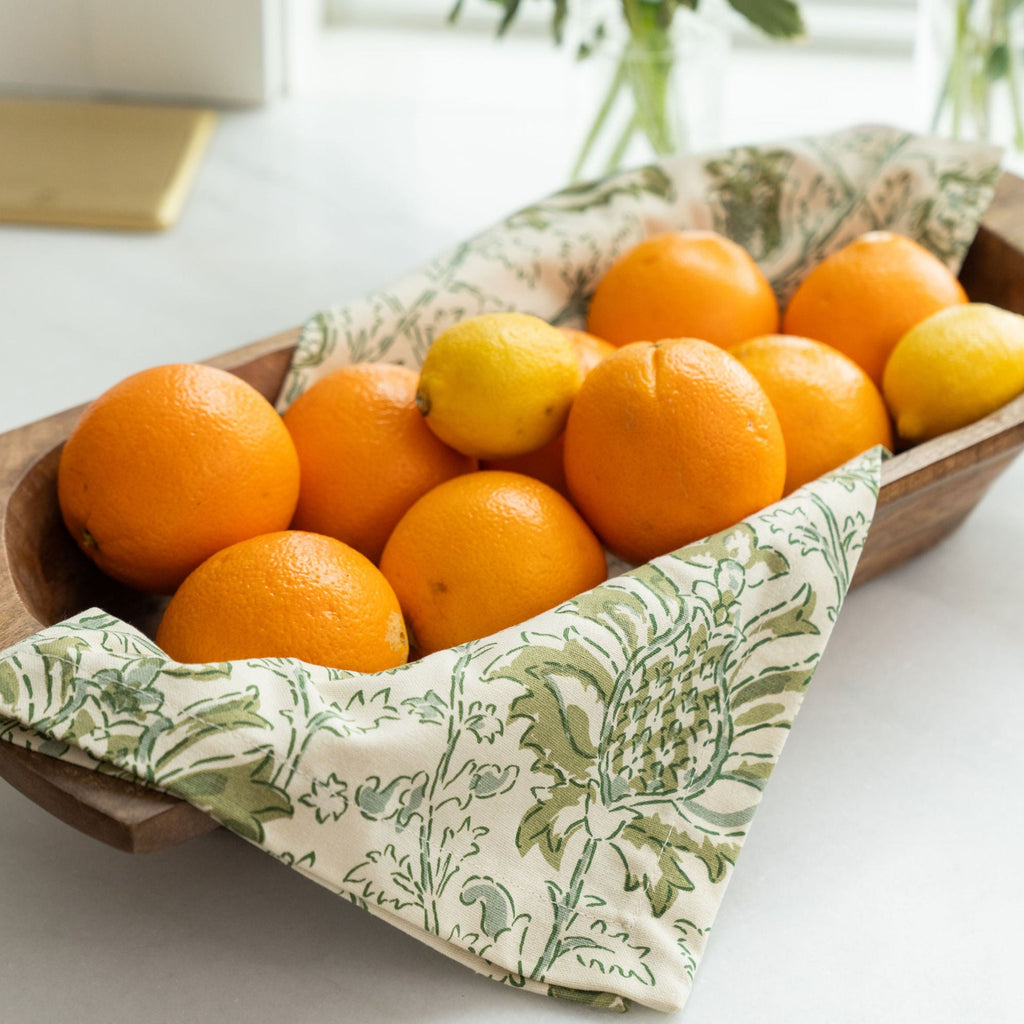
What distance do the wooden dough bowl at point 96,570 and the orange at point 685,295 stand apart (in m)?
0.14

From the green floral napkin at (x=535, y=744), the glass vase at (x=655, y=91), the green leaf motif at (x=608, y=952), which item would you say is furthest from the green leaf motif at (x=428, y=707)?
the glass vase at (x=655, y=91)

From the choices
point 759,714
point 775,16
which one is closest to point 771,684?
point 759,714

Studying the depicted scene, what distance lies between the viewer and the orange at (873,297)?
0.65 metres

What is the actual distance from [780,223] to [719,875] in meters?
0.47

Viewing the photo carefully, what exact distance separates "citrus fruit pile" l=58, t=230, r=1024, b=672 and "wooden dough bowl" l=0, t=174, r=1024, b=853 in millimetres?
23

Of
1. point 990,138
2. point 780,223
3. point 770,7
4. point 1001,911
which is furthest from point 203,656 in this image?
point 990,138

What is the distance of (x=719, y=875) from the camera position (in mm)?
475

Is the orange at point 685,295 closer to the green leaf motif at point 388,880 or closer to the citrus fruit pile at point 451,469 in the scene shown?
the citrus fruit pile at point 451,469

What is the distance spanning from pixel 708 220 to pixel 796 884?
44cm

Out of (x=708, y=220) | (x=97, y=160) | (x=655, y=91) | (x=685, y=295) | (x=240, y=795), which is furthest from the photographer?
(x=97, y=160)

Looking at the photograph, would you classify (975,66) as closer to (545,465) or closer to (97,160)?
(545,465)

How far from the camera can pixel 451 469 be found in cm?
57

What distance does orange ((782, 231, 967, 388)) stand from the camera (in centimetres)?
65

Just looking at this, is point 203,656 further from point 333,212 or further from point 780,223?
point 333,212
